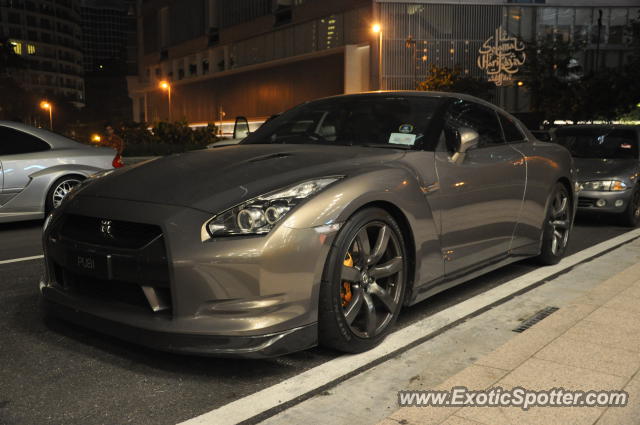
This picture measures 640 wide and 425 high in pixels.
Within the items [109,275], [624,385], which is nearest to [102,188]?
[109,275]

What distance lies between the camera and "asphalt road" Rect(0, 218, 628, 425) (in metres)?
2.83

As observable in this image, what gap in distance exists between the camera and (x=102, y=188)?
3.63 meters

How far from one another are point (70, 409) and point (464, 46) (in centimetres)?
4414

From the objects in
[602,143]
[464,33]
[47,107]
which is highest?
[464,33]

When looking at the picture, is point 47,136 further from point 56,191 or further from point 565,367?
point 565,367

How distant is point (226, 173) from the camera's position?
353cm

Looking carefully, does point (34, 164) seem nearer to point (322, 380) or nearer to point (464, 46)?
point (322, 380)

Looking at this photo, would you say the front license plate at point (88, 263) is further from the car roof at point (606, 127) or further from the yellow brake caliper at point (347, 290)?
the car roof at point (606, 127)

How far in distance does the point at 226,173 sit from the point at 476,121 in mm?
2225

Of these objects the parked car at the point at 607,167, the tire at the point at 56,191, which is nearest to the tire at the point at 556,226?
the parked car at the point at 607,167

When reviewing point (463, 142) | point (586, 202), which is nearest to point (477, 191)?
point (463, 142)

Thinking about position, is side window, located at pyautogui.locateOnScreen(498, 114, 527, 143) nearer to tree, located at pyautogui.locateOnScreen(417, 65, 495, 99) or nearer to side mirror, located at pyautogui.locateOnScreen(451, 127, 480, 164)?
side mirror, located at pyautogui.locateOnScreen(451, 127, 480, 164)

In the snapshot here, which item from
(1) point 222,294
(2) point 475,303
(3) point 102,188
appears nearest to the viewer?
(1) point 222,294

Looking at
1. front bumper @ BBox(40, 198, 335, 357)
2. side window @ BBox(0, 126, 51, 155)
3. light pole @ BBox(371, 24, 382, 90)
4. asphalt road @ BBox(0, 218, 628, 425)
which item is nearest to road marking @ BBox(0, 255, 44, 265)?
asphalt road @ BBox(0, 218, 628, 425)
